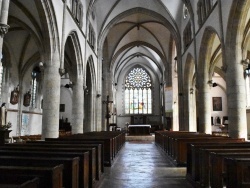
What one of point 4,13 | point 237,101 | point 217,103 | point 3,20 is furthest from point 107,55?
point 3,20

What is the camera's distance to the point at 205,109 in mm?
14430

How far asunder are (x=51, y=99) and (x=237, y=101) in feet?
25.3

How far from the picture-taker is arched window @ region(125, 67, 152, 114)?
1422 inches

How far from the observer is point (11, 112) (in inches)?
689

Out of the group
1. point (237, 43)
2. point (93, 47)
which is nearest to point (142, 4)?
point (93, 47)

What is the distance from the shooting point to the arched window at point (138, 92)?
119ft

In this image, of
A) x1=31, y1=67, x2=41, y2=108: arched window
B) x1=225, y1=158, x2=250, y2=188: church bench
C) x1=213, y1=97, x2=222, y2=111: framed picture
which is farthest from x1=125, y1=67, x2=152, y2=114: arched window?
x1=225, y1=158, x2=250, y2=188: church bench

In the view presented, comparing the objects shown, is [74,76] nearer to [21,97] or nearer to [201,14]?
[21,97]

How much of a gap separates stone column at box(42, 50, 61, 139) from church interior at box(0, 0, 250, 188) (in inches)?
1.7

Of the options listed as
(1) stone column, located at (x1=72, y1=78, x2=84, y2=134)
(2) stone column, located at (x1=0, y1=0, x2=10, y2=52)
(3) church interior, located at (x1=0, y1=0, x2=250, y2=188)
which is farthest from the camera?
(1) stone column, located at (x1=72, y1=78, x2=84, y2=134)

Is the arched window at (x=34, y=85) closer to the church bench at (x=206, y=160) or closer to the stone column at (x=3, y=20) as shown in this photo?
the stone column at (x=3, y=20)

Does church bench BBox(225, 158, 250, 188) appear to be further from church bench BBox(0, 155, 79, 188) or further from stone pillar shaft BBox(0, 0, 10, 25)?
stone pillar shaft BBox(0, 0, 10, 25)

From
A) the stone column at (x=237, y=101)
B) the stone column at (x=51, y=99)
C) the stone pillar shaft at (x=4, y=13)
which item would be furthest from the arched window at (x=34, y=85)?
the stone column at (x=237, y=101)

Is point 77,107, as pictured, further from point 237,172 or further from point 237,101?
point 237,172
